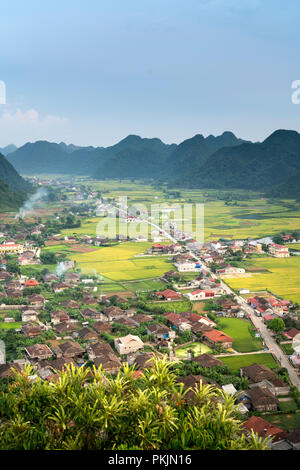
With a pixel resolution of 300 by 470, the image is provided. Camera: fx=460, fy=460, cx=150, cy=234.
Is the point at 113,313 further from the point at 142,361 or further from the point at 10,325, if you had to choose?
the point at 142,361

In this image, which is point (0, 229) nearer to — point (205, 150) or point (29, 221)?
point (29, 221)

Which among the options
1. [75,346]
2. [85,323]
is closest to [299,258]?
[85,323]

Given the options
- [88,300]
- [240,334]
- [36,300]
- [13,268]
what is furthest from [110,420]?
[13,268]

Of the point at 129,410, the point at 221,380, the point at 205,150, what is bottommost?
the point at 221,380

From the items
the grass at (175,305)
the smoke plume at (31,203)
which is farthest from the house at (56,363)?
the smoke plume at (31,203)

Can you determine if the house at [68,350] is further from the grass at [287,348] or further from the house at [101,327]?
the grass at [287,348]

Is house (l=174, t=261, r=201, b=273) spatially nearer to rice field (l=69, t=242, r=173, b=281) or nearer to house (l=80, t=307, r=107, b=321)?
rice field (l=69, t=242, r=173, b=281)

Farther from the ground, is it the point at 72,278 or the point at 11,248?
the point at 11,248
